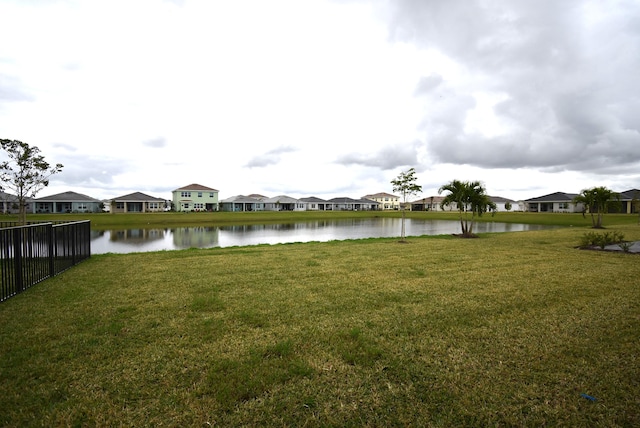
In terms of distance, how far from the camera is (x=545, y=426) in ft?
9.09

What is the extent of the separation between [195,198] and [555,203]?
8027cm

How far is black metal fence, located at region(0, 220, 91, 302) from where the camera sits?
6797 millimetres

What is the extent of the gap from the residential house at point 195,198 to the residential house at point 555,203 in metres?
74.6

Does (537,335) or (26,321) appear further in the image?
(26,321)

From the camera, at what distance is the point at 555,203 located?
70.4 metres

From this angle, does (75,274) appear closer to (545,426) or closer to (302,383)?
(302,383)

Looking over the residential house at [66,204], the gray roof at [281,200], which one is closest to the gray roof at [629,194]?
the gray roof at [281,200]

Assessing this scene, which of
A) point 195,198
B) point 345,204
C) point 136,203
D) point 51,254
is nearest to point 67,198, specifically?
point 136,203

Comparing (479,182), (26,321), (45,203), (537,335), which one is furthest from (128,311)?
(45,203)

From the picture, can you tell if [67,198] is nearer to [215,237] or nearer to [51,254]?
[215,237]

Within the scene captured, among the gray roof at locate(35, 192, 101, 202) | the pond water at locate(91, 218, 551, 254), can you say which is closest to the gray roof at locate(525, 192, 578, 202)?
the pond water at locate(91, 218, 551, 254)

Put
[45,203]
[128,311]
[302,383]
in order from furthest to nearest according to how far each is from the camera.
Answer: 1. [45,203]
2. [128,311]
3. [302,383]

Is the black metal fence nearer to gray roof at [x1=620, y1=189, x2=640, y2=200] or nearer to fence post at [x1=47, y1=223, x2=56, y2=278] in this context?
fence post at [x1=47, y1=223, x2=56, y2=278]

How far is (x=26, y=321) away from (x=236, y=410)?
15.0 ft
